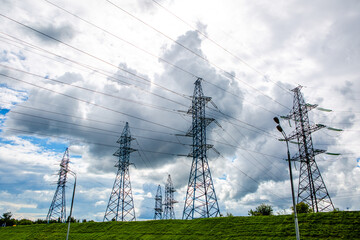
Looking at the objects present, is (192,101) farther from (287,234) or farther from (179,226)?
(287,234)

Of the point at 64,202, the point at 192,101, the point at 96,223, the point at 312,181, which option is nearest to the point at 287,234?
the point at 312,181

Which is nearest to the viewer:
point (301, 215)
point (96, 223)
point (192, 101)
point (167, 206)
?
point (301, 215)

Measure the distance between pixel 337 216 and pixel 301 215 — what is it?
3609 mm

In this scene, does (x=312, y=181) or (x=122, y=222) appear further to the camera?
(x=122, y=222)

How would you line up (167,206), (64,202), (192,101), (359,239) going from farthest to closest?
(167,206), (64,202), (192,101), (359,239)

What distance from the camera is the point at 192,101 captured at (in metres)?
41.5

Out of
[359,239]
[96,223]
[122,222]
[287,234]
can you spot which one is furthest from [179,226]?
[359,239]

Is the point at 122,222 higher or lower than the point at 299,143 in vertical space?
lower

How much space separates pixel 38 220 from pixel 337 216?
240 feet

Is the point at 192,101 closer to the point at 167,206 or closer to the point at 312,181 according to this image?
the point at 312,181

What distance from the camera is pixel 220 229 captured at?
106 feet

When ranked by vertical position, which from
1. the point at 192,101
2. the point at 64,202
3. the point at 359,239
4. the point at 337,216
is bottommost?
the point at 359,239

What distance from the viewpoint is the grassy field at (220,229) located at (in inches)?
989

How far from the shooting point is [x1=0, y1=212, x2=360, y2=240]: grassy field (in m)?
25.1
